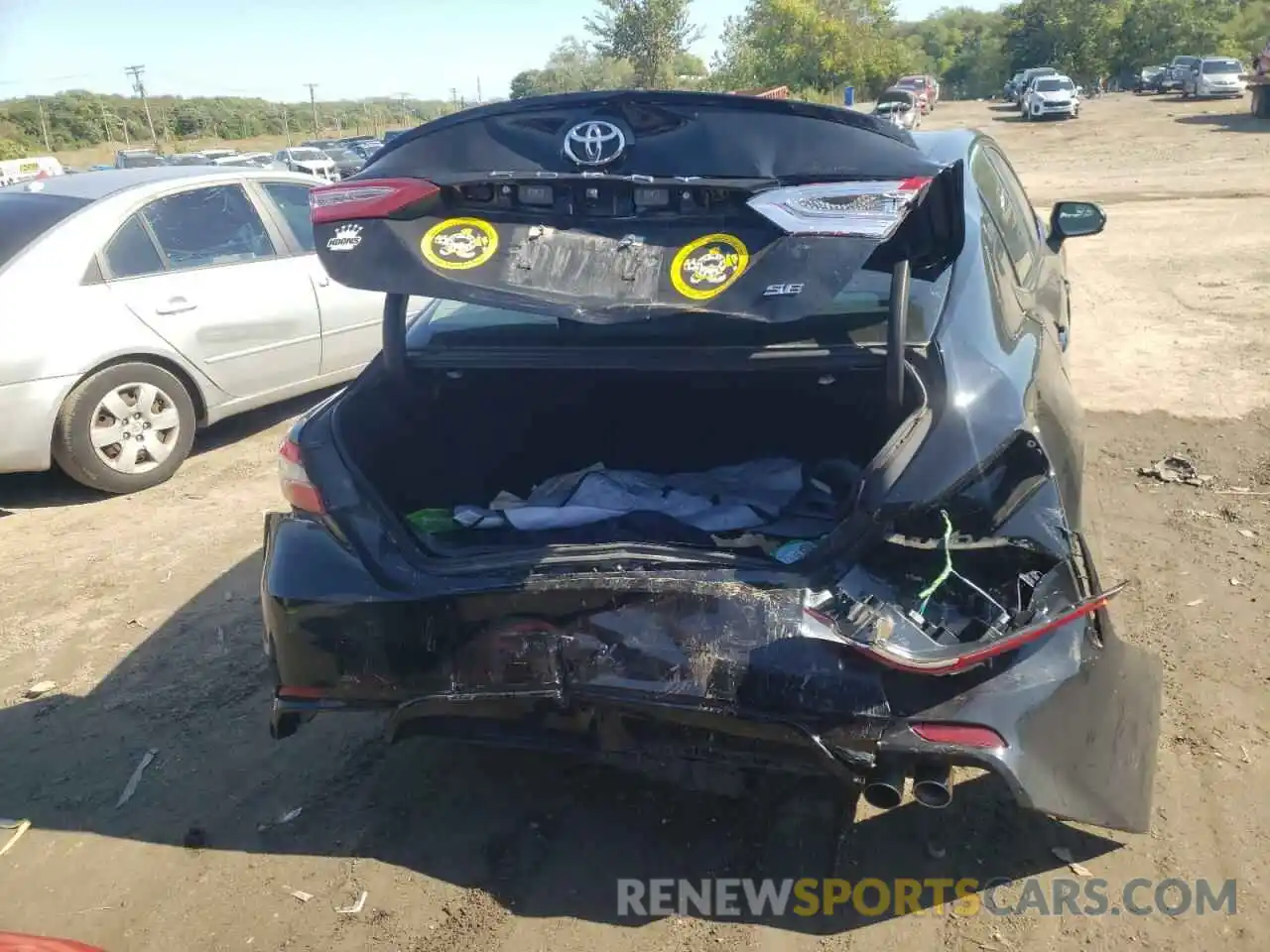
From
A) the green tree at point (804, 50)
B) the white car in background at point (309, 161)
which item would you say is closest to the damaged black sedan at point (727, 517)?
the white car in background at point (309, 161)

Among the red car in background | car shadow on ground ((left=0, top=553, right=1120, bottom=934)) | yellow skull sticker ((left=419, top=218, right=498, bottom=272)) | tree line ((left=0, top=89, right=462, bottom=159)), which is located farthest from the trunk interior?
tree line ((left=0, top=89, right=462, bottom=159))

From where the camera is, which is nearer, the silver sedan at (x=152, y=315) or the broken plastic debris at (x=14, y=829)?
the broken plastic debris at (x=14, y=829)

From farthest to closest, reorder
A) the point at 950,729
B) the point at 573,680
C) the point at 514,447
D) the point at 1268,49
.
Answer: the point at 1268,49 → the point at 514,447 → the point at 573,680 → the point at 950,729

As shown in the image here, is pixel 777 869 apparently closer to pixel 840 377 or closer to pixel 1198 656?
pixel 840 377

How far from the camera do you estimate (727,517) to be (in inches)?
124

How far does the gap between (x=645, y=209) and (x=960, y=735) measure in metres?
1.47

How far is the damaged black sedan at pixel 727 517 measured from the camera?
2.36 meters

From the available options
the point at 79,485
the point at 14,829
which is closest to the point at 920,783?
the point at 14,829

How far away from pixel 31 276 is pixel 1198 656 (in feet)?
18.4

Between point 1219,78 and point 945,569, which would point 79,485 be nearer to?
point 945,569

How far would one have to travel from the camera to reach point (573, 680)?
253cm

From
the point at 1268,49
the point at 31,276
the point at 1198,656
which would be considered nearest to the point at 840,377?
the point at 1198,656

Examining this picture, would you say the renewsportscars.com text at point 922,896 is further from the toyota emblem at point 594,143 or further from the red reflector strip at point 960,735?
the toyota emblem at point 594,143

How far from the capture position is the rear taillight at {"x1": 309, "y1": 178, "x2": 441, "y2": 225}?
2723mm
